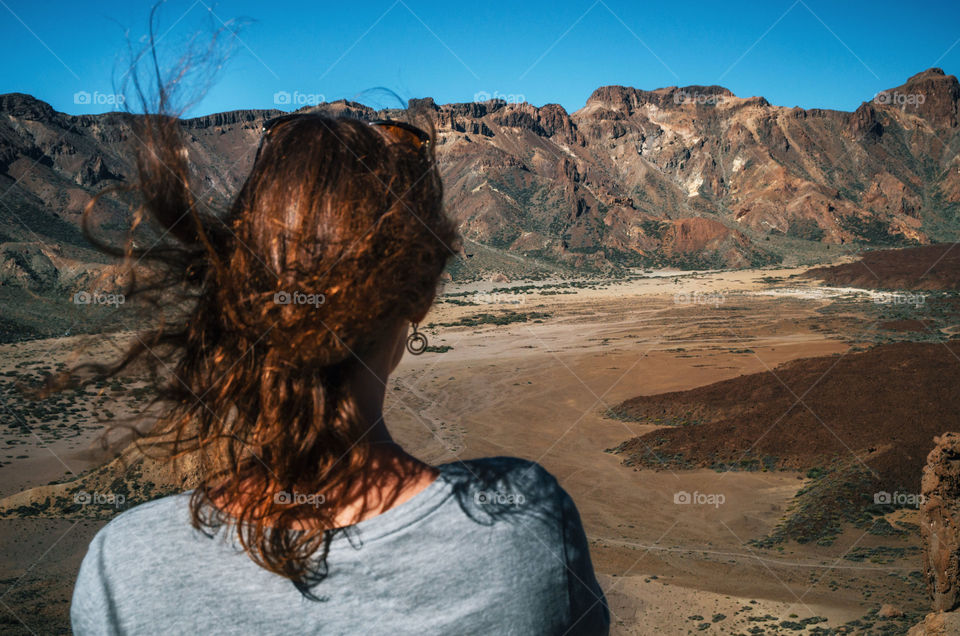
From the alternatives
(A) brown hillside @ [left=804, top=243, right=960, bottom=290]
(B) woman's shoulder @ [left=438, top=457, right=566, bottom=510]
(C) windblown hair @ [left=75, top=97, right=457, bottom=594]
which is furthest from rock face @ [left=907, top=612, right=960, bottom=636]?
(A) brown hillside @ [left=804, top=243, right=960, bottom=290]

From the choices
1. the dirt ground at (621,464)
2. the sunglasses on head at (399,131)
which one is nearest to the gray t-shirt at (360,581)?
the dirt ground at (621,464)

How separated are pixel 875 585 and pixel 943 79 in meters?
184

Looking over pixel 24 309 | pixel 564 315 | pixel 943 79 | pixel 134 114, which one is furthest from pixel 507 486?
pixel 943 79

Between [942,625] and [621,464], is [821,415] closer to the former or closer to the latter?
[621,464]

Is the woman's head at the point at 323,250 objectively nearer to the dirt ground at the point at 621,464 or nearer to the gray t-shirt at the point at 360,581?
the gray t-shirt at the point at 360,581

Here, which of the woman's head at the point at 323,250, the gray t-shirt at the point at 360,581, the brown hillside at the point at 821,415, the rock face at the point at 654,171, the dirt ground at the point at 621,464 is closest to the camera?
the gray t-shirt at the point at 360,581

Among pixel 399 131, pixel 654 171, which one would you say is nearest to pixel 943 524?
pixel 399 131

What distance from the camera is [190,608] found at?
1002 millimetres

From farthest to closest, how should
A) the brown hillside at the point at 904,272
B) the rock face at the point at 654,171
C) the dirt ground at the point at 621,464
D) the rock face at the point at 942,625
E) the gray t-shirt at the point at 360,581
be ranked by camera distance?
1. the rock face at the point at 654,171
2. the brown hillside at the point at 904,272
3. the dirt ground at the point at 621,464
4. the rock face at the point at 942,625
5. the gray t-shirt at the point at 360,581

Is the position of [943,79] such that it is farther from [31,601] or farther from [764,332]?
[31,601]

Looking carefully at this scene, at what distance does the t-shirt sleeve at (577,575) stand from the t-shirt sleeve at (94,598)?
0.73 m

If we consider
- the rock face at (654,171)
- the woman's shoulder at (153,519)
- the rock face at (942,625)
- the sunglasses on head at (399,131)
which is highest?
the rock face at (654,171)

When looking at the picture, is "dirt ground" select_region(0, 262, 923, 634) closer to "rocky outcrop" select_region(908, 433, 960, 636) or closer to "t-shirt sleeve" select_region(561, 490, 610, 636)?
"rocky outcrop" select_region(908, 433, 960, 636)

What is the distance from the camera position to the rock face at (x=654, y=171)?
3492 inches
